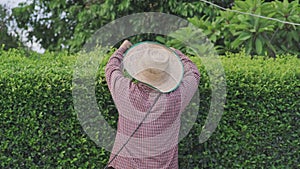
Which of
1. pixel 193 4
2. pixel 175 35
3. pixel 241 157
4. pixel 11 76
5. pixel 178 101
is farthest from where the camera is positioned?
pixel 193 4

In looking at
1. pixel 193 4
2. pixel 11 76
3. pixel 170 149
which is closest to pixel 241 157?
pixel 170 149

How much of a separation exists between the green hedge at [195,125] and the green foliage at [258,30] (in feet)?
3.26

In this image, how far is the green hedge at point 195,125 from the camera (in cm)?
363

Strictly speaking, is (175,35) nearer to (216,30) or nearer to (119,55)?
(216,30)

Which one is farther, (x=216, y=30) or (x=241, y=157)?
(x=216, y=30)

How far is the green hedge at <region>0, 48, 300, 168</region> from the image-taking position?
3.63m

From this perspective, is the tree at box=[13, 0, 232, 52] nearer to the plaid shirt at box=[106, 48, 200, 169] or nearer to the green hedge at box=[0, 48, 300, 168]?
the green hedge at box=[0, 48, 300, 168]

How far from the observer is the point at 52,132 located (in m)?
3.67

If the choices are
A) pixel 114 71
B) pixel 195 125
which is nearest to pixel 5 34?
pixel 195 125

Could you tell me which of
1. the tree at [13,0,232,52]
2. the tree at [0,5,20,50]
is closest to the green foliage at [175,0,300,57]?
the tree at [13,0,232,52]

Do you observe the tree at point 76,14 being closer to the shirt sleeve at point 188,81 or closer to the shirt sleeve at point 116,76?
the shirt sleeve at point 188,81

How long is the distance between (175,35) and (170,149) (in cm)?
243

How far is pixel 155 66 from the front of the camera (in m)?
2.89

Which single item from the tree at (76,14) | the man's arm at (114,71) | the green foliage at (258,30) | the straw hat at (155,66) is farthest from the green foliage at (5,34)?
the straw hat at (155,66)
